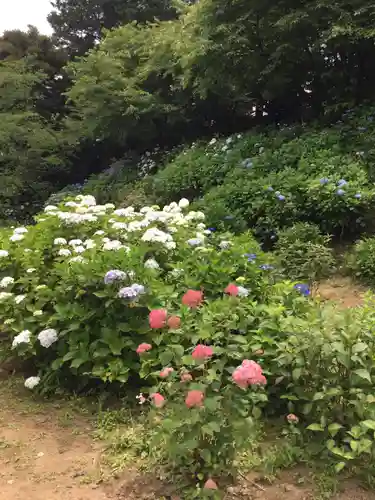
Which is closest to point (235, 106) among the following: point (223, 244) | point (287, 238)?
point (287, 238)

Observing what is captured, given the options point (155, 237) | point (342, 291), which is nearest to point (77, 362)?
point (155, 237)

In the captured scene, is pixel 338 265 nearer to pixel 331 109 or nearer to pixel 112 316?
pixel 112 316

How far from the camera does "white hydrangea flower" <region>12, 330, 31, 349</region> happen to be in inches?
122

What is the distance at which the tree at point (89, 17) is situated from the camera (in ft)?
60.6

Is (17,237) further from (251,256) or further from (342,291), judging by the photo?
(342,291)

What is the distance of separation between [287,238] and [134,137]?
23.3 feet

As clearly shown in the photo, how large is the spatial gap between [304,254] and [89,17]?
19723 millimetres

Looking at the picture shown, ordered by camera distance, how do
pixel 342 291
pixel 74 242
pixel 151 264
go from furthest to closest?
pixel 342 291
pixel 74 242
pixel 151 264

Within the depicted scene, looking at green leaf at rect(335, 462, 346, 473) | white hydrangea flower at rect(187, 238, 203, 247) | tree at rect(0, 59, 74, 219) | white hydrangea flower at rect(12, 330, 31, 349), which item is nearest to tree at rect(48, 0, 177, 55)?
tree at rect(0, 59, 74, 219)

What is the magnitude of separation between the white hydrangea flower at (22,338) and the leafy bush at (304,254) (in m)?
2.30

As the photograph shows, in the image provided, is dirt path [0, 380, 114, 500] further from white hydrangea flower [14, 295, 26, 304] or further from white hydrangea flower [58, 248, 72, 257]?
white hydrangea flower [58, 248, 72, 257]

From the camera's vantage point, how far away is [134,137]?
1129cm

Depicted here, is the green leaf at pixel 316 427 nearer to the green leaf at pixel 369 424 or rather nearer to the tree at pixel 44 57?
the green leaf at pixel 369 424

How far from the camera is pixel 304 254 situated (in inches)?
184
